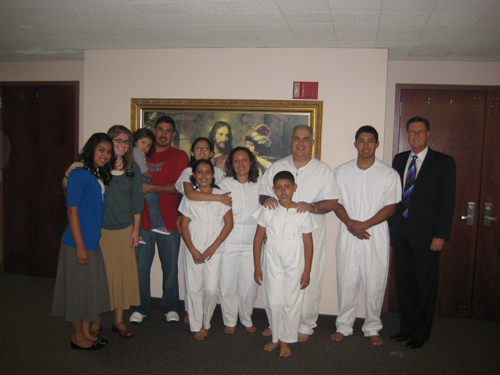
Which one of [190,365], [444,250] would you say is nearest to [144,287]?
[190,365]

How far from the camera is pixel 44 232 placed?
4.61 meters

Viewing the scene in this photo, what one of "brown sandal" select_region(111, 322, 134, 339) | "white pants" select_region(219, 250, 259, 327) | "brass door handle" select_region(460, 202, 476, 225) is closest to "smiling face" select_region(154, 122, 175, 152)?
"white pants" select_region(219, 250, 259, 327)

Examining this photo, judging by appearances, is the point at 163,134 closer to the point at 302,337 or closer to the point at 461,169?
the point at 302,337

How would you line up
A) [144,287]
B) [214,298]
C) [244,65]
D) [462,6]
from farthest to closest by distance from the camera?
[244,65] < [144,287] < [214,298] < [462,6]

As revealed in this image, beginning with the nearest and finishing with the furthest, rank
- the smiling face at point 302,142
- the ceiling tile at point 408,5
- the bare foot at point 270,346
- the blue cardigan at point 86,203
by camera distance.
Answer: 1. the ceiling tile at point 408,5
2. the blue cardigan at point 86,203
3. the bare foot at point 270,346
4. the smiling face at point 302,142

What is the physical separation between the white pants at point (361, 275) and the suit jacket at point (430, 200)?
0.94ft

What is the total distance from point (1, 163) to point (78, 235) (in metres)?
2.96

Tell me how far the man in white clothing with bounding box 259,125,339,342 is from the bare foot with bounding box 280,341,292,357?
0.85 ft

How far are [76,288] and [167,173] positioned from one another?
125cm

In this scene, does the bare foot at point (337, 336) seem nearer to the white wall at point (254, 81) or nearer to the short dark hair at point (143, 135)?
the white wall at point (254, 81)

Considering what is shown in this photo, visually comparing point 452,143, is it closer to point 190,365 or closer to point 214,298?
point 214,298

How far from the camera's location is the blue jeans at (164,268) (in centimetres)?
329

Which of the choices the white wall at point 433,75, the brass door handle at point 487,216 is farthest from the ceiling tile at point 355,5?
the brass door handle at point 487,216

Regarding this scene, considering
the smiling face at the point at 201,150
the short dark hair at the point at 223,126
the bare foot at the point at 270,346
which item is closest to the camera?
the bare foot at the point at 270,346
